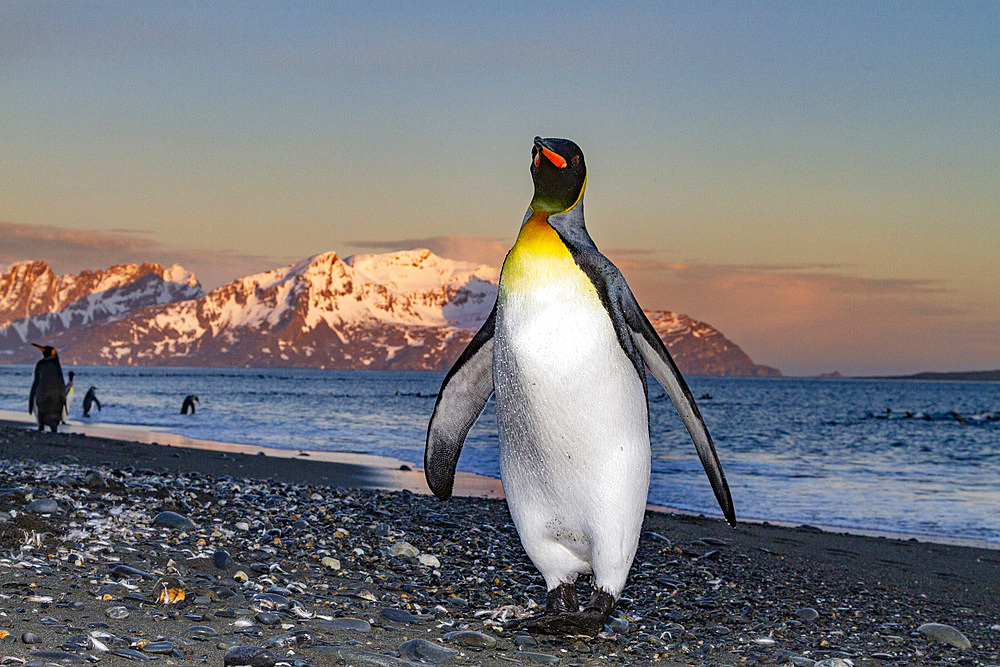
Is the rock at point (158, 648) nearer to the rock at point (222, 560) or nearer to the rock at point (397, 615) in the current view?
the rock at point (397, 615)

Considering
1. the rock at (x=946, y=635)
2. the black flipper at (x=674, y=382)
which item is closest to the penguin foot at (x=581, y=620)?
the black flipper at (x=674, y=382)

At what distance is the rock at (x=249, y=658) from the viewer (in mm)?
3207

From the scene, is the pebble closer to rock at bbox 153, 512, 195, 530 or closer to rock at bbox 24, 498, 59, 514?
rock at bbox 153, 512, 195, 530

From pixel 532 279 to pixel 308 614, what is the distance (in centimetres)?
177

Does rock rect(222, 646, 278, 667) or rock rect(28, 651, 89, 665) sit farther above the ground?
rock rect(28, 651, 89, 665)

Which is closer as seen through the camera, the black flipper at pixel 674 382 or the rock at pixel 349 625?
the rock at pixel 349 625

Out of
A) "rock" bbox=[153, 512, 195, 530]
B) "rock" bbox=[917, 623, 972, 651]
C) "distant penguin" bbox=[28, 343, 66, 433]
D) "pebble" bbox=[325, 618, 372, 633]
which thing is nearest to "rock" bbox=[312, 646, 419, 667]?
"pebble" bbox=[325, 618, 372, 633]

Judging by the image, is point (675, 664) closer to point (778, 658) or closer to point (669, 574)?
point (778, 658)

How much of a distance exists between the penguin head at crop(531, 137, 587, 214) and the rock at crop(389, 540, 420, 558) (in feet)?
8.94

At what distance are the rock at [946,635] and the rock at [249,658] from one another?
3.81 meters

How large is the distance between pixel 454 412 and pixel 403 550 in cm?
148

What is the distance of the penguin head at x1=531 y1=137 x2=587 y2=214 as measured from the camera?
3.95 metres

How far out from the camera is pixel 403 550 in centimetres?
586

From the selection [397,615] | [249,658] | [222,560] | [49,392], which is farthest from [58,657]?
[49,392]
